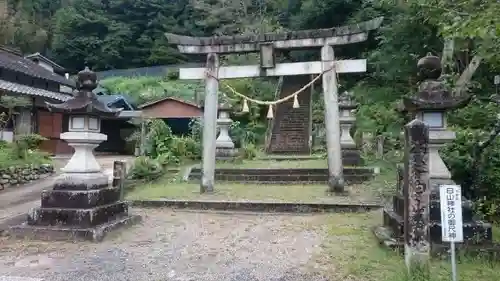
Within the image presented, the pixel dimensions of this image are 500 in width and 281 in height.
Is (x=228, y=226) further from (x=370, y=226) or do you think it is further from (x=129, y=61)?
(x=129, y=61)

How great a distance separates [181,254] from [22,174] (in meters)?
9.54

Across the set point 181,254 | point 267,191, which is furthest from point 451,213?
point 267,191

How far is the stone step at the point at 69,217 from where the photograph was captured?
5.79m

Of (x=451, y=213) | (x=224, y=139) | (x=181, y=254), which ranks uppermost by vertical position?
(x=224, y=139)

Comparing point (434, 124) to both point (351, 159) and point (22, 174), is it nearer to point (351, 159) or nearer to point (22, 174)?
point (351, 159)

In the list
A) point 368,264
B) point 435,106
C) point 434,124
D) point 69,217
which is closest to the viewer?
point 368,264

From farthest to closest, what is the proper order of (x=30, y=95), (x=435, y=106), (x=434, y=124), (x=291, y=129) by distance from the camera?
(x=291, y=129), (x=30, y=95), (x=434, y=124), (x=435, y=106)

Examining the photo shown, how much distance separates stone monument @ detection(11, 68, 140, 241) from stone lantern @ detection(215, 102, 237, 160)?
6.94 metres

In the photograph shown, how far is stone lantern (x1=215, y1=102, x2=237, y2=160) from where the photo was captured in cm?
1338

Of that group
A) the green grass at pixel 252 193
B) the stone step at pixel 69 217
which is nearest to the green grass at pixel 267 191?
the green grass at pixel 252 193

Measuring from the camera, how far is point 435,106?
526cm

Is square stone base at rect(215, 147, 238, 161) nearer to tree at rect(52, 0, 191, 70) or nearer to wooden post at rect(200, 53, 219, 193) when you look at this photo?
wooden post at rect(200, 53, 219, 193)

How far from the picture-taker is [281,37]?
9133 mm

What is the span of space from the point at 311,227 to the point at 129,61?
112ft
